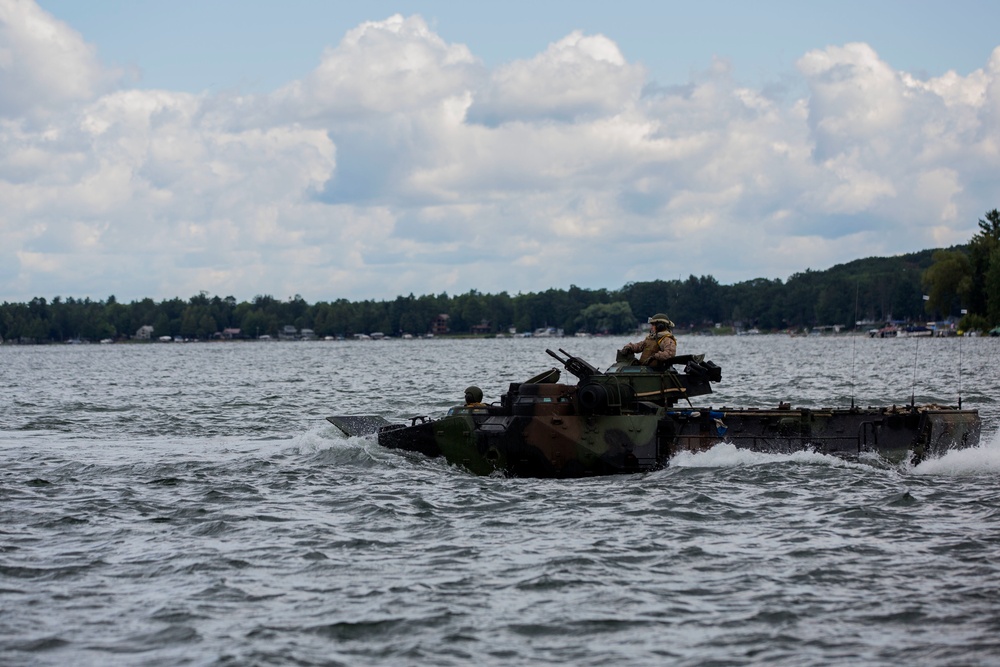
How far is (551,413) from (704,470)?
9.38 ft

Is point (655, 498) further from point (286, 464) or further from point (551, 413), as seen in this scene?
point (286, 464)

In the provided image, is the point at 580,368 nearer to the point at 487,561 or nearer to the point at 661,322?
the point at 661,322

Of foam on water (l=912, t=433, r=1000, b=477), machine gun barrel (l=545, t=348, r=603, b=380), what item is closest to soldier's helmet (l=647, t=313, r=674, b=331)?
machine gun barrel (l=545, t=348, r=603, b=380)

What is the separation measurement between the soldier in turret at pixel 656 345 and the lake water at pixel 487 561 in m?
2.81

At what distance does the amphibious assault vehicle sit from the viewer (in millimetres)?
22562

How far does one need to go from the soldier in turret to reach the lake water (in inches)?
111

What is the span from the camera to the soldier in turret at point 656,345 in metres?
24.8

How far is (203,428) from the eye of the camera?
115ft

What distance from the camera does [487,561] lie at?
1560cm

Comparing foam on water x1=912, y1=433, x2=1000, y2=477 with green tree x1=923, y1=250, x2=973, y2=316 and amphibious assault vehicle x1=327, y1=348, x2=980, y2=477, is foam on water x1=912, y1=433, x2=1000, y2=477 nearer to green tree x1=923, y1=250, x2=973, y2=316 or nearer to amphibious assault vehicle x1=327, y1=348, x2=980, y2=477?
amphibious assault vehicle x1=327, y1=348, x2=980, y2=477

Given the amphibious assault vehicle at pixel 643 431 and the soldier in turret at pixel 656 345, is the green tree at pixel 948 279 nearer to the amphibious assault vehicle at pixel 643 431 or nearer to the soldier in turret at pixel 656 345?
the soldier in turret at pixel 656 345

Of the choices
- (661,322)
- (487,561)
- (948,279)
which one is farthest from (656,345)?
(948,279)


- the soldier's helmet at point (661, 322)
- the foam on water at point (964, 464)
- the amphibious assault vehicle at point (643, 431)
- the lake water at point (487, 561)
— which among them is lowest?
the lake water at point (487, 561)

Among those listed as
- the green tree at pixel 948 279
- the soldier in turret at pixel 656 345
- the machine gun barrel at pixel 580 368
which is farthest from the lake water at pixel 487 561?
the green tree at pixel 948 279
